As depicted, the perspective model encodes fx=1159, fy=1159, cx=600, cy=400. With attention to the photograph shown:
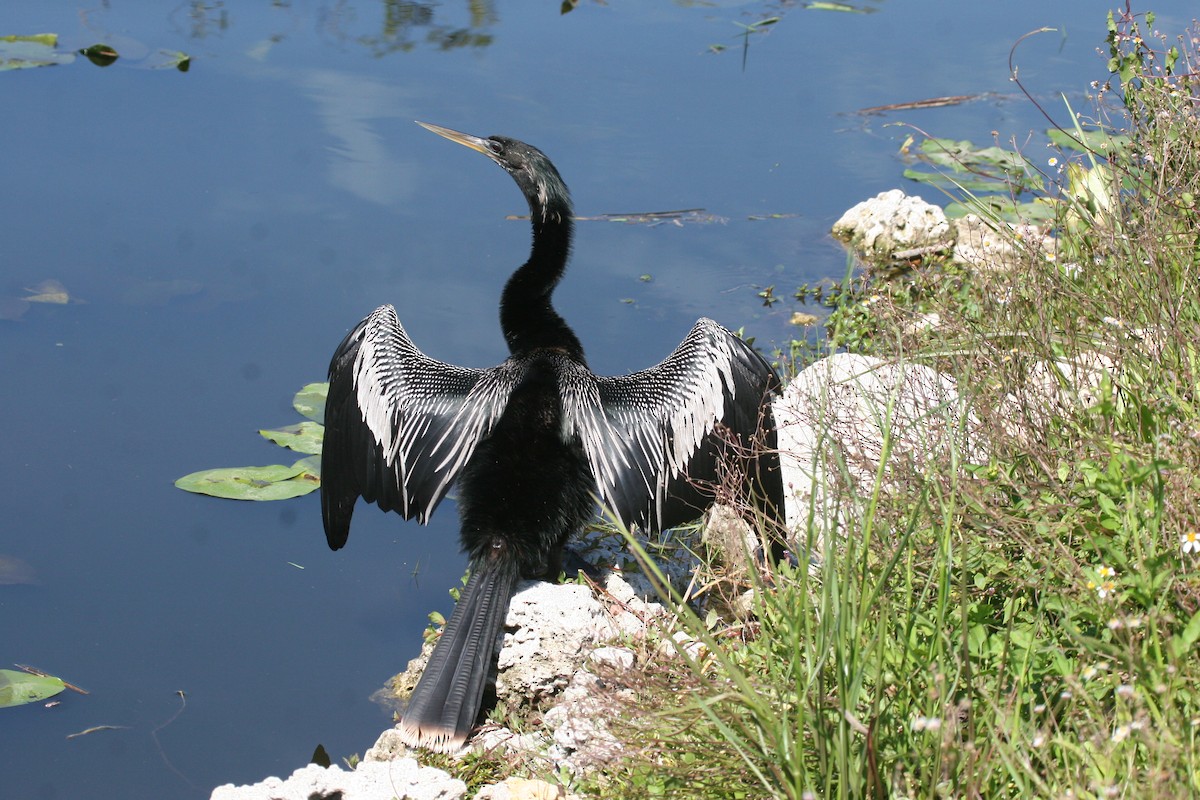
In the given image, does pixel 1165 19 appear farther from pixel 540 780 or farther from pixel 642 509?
pixel 540 780

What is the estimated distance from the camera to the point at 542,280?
13.5 feet

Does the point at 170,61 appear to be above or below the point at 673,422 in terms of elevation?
above

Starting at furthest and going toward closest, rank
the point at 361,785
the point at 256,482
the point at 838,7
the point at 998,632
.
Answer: the point at 838,7, the point at 256,482, the point at 361,785, the point at 998,632

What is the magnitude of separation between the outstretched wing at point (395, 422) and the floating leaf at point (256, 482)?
0.16 metres

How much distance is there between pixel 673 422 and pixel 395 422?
3.02 feet

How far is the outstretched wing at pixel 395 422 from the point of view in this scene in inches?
143

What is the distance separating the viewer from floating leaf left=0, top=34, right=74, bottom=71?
21.8 ft

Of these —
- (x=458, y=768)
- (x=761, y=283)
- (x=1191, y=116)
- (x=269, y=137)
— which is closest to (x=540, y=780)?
(x=458, y=768)

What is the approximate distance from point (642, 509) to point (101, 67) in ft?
16.2

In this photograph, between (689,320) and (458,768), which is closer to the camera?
(458,768)

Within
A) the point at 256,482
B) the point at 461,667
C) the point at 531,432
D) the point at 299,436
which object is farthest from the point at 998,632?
the point at 299,436

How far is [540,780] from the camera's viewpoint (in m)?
2.58

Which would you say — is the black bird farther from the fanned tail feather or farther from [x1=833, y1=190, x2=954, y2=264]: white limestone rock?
[x1=833, y1=190, x2=954, y2=264]: white limestone rock

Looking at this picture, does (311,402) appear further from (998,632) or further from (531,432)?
(998,632)
